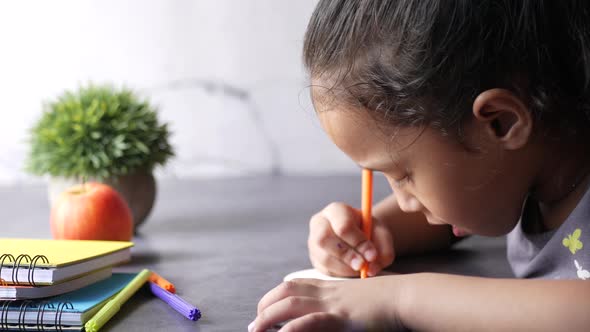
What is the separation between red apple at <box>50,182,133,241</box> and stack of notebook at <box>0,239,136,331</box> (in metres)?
0.20

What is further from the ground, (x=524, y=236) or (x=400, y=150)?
(x=400, y=150)

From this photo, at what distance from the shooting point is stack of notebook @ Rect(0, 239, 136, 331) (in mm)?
657

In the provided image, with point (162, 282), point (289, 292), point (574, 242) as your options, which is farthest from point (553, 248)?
point (162, 282)

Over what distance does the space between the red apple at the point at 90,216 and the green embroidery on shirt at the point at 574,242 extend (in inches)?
21.0

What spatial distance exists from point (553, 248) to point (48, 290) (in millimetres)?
504

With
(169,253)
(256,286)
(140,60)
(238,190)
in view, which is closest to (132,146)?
(169,253)

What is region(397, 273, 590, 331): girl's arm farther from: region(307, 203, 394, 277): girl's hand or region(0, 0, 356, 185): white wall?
region(0, 0, 356, 185): white wall

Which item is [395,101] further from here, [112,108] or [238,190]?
[238,190]

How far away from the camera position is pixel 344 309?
2.15 ft

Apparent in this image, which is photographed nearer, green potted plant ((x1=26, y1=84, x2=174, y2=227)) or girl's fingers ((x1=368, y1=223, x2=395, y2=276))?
girl's fingers ((x1=368, y1=223, x2=395, y2=276))

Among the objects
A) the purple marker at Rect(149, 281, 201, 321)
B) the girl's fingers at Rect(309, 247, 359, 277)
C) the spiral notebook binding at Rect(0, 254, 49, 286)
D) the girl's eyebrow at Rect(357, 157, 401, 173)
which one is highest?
the girl's eyebrow at Rect(357, 157, 401, 173)

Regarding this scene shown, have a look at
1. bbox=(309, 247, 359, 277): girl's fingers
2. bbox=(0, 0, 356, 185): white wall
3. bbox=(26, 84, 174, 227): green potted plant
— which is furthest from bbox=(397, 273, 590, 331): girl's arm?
bbox=(0, 0, 356, 185): white wall

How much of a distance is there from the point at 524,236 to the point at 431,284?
291 mm

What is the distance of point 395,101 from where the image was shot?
694 millimetres
